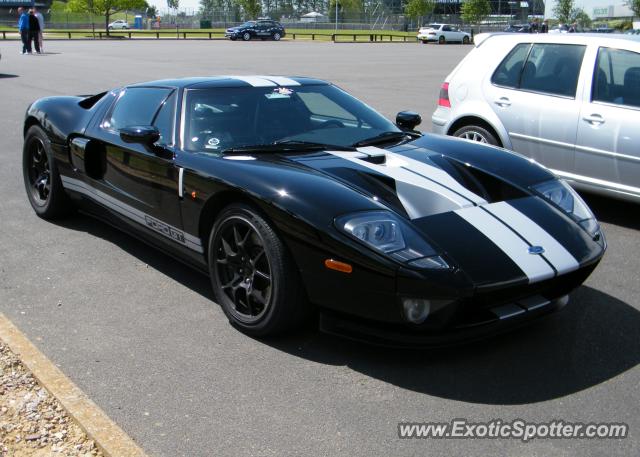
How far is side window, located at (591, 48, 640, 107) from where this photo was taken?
586 cm

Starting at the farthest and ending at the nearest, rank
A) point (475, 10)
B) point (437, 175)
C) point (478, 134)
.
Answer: point (475, 10)
point (478, 134)
point (437, 175)

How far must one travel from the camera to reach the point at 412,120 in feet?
17.4

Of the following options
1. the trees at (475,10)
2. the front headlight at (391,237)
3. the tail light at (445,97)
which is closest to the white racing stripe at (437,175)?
the front headlight at (391,237)

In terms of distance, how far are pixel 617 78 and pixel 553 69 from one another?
0.60 metres

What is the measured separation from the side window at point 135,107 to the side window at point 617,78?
3537 millimetres

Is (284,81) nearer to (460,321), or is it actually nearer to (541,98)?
(460,321)

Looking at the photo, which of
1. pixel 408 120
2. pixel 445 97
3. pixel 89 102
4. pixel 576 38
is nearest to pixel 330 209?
pixel 408 120

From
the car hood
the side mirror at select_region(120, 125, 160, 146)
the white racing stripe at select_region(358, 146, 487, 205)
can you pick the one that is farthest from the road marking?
the white racing stripe at select_region(358, 146, 487, 205)

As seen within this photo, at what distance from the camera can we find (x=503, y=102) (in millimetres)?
6707

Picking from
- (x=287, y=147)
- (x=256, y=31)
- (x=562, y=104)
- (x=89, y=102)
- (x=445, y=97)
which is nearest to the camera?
(x=287, y=147)

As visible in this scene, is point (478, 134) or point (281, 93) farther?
point (478, 134)

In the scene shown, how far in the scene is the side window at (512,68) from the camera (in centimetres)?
675

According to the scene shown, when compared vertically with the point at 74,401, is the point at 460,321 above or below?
above

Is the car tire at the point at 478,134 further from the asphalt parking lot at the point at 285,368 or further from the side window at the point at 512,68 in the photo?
the asphalt parking lot at the point at 285,368
